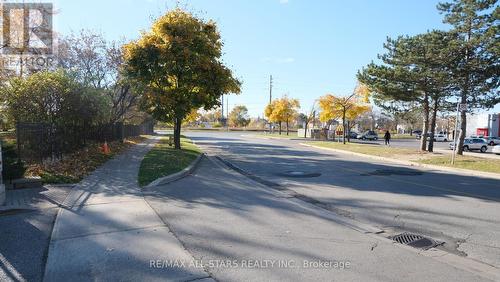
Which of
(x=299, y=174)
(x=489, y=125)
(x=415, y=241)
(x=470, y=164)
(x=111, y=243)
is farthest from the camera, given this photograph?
(x=489, y=125)

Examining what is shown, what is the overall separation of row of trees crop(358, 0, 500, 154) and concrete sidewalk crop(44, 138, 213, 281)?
741 inches

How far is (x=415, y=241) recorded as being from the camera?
6223 mm

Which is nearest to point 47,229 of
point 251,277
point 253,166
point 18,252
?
point 18,252

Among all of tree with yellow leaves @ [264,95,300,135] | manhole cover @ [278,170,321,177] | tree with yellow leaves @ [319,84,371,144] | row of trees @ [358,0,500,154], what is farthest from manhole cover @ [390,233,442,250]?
tree with yellow leaves @ [264,95,300,135]

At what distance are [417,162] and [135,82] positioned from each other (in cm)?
1568

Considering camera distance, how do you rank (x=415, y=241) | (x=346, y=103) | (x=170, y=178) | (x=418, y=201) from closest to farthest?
(x=415, y=241) → (x=418, y=201) → (x=170, y=178) → (x=346, y=103)

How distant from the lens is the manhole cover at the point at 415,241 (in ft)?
19.8

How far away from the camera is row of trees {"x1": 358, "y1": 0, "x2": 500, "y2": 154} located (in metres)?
20.4

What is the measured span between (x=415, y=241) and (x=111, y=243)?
4771 millimetres

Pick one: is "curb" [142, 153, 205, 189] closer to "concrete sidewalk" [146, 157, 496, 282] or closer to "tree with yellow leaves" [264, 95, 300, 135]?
"concrete sidewalk" [146, 157, 496, 282]

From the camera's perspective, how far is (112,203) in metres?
8.26

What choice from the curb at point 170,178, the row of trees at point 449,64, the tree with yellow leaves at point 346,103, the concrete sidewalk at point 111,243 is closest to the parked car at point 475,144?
the tree with yellow leaves at point 346,103

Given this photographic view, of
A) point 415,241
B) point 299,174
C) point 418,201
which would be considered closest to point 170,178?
point 299,174

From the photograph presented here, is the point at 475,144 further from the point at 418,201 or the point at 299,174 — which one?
the point at 418,201
